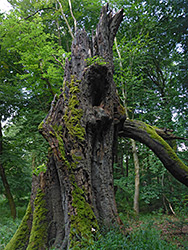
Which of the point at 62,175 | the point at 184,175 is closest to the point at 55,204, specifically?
the point at 62,175

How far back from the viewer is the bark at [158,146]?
4.39 m

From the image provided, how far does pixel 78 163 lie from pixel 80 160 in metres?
0.07

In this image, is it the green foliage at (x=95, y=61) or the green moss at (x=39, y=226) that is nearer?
the green moss at (x=39, y=226)

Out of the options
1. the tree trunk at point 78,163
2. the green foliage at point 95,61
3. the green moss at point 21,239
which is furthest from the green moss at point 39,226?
the green foliage at point 95,61

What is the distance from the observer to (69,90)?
3928 millimetres

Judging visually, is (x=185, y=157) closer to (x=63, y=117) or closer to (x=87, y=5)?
(x=63, y=117)

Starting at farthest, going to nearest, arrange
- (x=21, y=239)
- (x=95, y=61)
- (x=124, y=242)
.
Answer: (x=95, y=61) → (x=21, y=239) → (x=124, y=242)

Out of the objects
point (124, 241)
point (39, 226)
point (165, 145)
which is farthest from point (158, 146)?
point (39, 226)

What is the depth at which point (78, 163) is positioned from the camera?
329 centimetres

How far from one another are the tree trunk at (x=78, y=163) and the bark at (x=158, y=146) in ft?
1.80

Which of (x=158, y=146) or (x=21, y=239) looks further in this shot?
(x=158, y=146)

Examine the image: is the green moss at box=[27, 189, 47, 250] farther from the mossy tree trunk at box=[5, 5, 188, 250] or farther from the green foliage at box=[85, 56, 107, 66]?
the green foliage at box=[85, 56, 107, 66]

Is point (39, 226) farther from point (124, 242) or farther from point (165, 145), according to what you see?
point (165, 145)

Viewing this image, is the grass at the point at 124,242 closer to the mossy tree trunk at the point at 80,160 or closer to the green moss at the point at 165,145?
the mossy tree trunk at the point at 80,160
